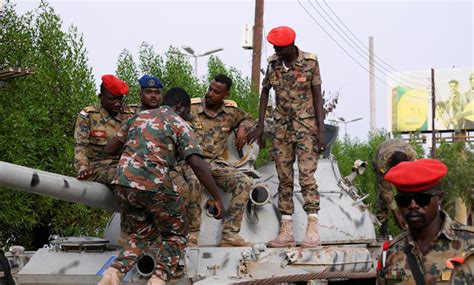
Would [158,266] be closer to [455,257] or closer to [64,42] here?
Result: [455,257]

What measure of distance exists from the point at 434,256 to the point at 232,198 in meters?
3.90

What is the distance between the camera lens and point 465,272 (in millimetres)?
4352

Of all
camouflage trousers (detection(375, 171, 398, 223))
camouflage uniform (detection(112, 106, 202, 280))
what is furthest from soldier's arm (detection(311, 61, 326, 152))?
camouflage uniform (detection(112, 106, 202, 280))

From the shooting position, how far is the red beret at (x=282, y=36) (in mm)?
Result: 8953

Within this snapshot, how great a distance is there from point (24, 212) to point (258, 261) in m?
10.2

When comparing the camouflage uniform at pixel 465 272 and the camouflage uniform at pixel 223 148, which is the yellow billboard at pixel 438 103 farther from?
the camouflage uniform at pixel 465 272

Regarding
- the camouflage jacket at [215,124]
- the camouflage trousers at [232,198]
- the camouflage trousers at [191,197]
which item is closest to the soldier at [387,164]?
the camouflage jacket at [215,124]

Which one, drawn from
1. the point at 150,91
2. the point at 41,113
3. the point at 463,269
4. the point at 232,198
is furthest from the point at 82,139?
the point at 41,113

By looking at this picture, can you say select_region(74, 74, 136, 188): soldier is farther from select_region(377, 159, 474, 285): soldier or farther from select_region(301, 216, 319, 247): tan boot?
select_region(377, 159, 474, 285): soldier

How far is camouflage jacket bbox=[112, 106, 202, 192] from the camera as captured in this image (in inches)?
282

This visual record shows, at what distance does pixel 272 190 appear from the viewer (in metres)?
9.35

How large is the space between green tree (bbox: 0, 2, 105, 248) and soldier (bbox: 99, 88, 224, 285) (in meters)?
9.77

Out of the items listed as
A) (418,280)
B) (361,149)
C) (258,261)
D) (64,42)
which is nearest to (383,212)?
(258,261)

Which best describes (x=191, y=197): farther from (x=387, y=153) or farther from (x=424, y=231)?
(x=424, y=231)
